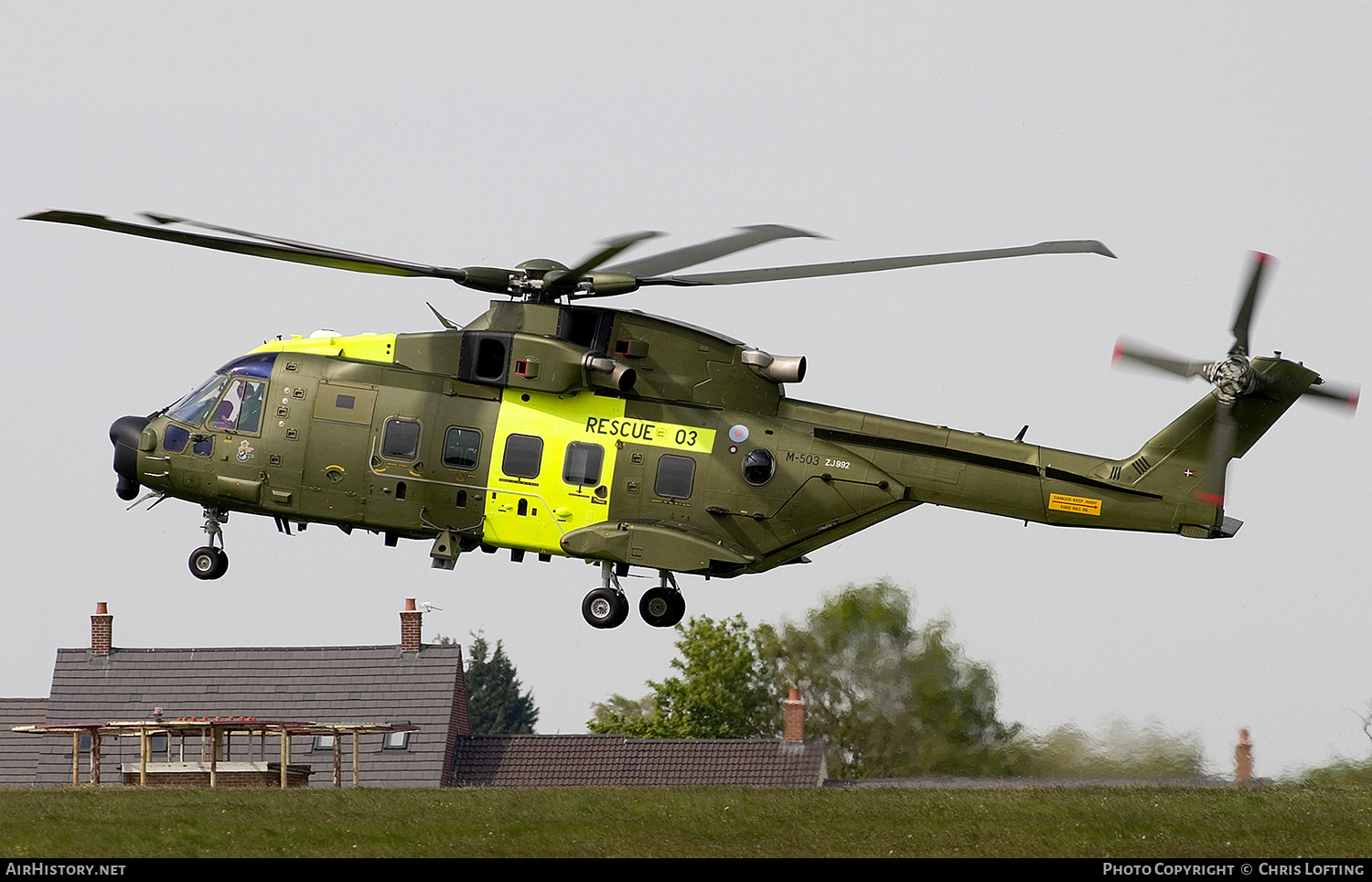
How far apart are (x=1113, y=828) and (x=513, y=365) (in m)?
11.2

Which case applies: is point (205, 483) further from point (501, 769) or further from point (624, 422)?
point (501, 769)

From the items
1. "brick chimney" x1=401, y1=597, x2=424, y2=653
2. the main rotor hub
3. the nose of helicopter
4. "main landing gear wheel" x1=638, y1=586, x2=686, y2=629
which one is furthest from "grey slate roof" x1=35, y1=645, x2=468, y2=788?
the main rotor hub

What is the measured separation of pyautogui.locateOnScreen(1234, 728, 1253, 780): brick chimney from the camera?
3453 centimetres

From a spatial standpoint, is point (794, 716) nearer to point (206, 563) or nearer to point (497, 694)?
point (206, 563)

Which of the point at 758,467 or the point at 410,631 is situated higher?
the point at 758,467

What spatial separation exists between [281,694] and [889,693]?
63.8 feet

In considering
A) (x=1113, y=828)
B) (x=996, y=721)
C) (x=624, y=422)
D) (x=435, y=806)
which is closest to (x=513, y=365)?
(x=624, y=422)

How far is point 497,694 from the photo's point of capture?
397 feet

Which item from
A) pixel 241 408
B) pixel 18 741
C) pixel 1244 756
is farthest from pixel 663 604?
pixel 18 741

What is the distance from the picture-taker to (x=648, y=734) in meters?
68.6

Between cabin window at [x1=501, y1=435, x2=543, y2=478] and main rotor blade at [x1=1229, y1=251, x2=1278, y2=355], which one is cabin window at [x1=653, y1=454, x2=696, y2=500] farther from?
main rotor blade at [x1=1229, y1=251, x2=1278, y2=355]
